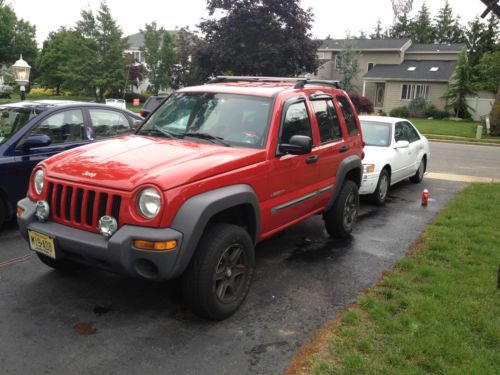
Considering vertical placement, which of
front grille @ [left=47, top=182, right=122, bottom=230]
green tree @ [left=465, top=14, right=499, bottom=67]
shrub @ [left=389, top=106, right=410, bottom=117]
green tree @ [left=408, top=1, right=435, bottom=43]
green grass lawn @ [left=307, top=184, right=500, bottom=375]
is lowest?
green grass lawn @ [left=307, top=184, right=500, bottom=375]

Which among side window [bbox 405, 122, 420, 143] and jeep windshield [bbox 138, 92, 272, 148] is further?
side window [bbox 405, 122, 420, 143]

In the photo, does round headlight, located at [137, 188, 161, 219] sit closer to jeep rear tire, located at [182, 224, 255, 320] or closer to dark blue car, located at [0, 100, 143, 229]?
jeep rear tire, located at [182, 224, 255, 320]

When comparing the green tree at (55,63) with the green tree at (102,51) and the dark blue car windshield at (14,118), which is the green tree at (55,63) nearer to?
the green tree at (102,51)

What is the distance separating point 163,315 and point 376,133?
679 centimetres

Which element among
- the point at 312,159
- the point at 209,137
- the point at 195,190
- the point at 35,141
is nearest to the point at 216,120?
the point at 209,137

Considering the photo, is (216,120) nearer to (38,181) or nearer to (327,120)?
(327,120)

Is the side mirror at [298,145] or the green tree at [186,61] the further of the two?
the green tree at [186,61]

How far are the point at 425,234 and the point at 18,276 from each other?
16.7ft

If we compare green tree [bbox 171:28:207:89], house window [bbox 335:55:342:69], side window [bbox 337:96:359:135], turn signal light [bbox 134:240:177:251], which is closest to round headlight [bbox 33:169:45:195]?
turn signal light [bbox 134:240:177:251]

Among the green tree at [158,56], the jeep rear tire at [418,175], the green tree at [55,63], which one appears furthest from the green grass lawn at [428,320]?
the green tree at [55,63]

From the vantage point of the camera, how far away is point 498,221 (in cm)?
727

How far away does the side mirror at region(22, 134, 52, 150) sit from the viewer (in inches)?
229

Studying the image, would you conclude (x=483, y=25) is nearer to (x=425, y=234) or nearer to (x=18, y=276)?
(x=425, y=234)

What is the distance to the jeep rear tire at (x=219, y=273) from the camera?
3703mm
